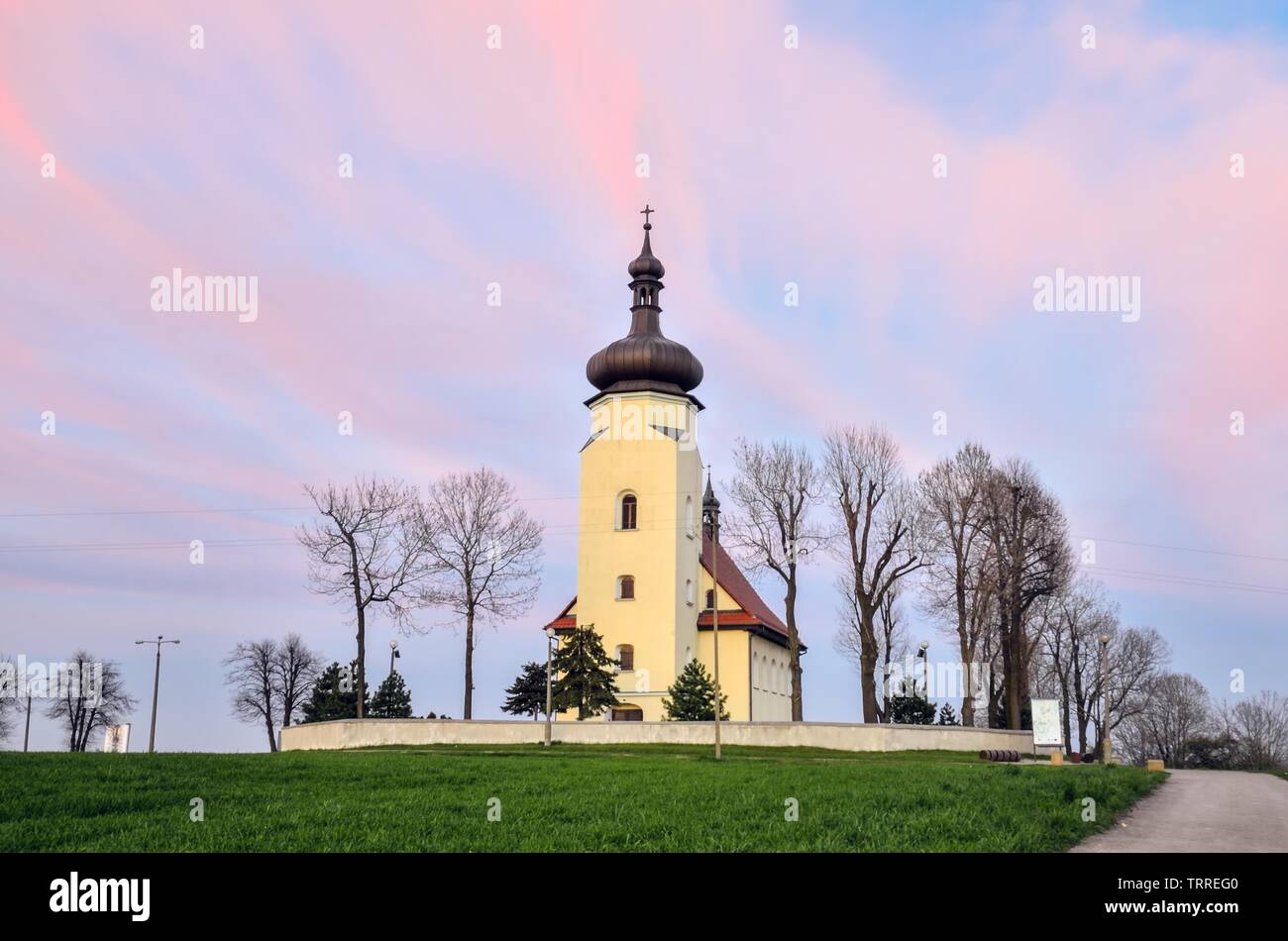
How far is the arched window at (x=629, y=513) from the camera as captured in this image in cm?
5216

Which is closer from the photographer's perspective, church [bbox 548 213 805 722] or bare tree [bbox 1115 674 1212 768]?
church [bbox 548 213 805 722]

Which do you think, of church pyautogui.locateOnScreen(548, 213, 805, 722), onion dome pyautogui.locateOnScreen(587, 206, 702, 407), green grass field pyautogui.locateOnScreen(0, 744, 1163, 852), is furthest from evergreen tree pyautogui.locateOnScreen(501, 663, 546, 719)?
green grass field pyautogui.locateOnScreen(0, 744, 1163, 852)

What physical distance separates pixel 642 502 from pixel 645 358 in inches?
262

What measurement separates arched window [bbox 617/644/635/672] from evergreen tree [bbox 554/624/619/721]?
396cm

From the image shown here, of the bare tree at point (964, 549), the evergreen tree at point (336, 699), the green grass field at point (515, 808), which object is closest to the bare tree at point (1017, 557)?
the bare tree at point (964, 549)

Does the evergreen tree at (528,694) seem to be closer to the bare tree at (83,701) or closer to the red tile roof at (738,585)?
the red tile roof at (738,585)

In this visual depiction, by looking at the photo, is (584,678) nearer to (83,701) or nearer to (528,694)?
(528,694)

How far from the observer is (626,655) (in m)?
50.5

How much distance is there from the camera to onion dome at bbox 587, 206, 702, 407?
52.2 metres

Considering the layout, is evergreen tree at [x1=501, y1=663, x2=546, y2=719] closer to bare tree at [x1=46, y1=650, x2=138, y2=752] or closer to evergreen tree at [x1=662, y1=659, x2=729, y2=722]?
evergreen tree at [x1=662, y1=659, x2=729, y2=722]

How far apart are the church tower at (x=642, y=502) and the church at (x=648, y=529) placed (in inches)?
1.8
